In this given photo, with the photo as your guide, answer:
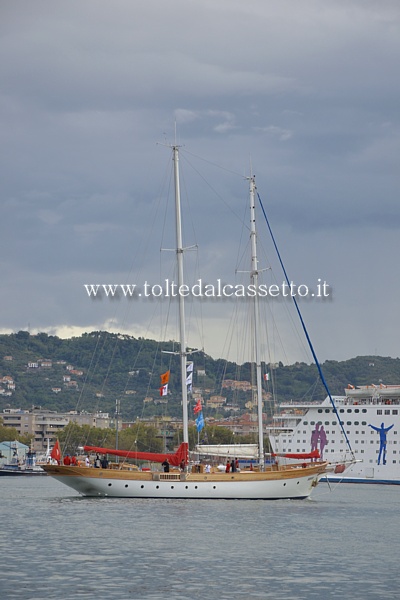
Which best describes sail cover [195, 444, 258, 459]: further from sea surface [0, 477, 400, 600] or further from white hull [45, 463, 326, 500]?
sea surface [0, 477, 400, 600]

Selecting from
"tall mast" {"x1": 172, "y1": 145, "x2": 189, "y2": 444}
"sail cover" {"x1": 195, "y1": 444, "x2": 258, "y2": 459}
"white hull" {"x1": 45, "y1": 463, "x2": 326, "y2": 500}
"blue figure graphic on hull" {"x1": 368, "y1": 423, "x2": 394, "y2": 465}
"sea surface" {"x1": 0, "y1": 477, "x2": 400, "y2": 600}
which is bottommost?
"sea surface" {"x1": 0, "y1": 477, "x2": 400, "y2": 600}

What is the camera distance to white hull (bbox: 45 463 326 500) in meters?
53.6

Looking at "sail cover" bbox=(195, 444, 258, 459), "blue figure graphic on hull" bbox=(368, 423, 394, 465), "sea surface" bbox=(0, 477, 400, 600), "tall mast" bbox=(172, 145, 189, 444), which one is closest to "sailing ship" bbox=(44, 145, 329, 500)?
"tall mast" bbox=(172, 145, 189, 444)

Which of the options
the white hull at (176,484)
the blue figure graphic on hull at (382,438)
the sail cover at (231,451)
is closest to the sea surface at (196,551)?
the white hull at (176,484)

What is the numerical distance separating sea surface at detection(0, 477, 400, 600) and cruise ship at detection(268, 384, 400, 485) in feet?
160

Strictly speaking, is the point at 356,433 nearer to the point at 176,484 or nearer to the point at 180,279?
the point at 180,279

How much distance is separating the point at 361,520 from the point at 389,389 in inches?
2367

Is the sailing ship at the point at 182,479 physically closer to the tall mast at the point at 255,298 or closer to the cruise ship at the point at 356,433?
the tall mast at the point at 255,298

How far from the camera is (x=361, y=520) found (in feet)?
160

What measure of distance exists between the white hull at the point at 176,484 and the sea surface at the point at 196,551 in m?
0.61

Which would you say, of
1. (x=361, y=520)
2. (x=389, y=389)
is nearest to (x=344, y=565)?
(x=361, y=520)

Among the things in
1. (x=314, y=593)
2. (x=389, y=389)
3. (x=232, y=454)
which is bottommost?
(x=314, y=593)

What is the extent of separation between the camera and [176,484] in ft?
176

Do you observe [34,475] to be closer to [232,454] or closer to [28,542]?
[232,454]
